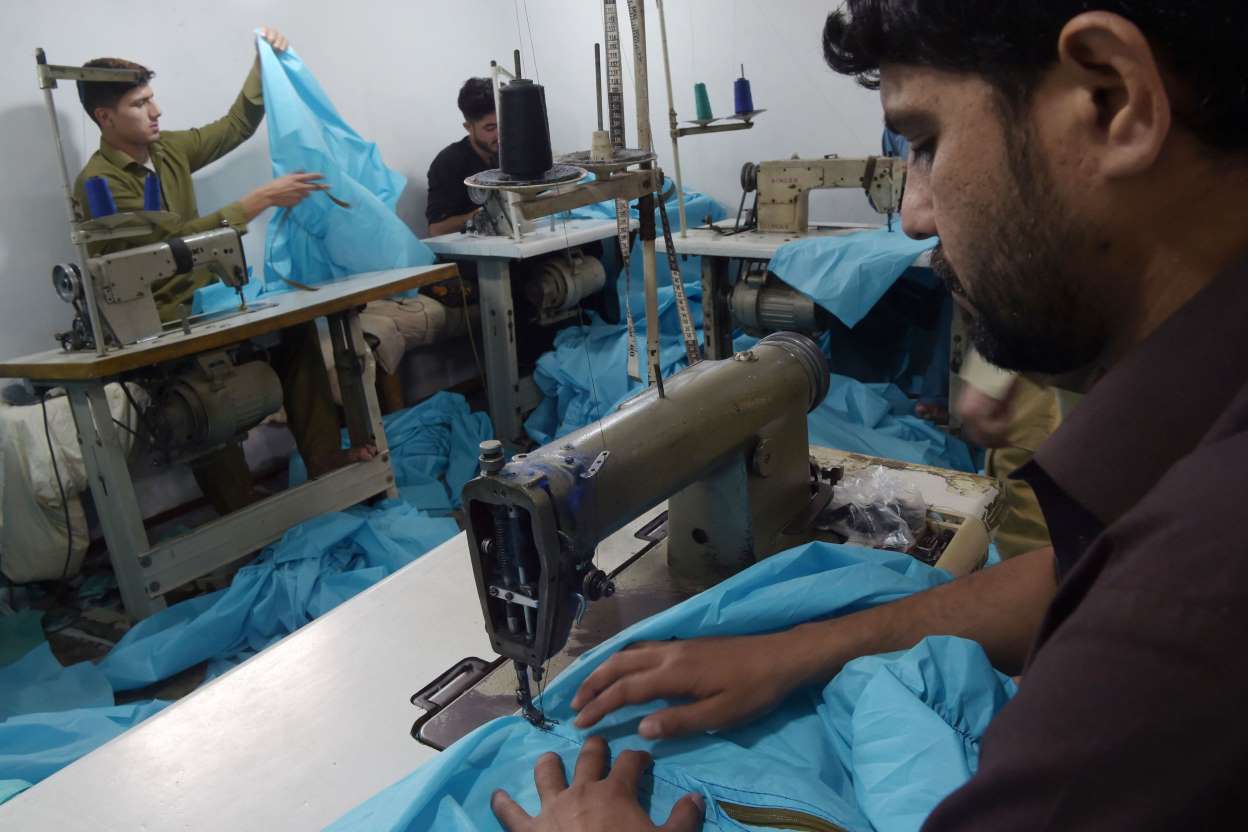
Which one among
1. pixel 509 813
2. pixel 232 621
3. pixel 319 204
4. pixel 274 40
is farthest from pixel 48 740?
pixel 274 40

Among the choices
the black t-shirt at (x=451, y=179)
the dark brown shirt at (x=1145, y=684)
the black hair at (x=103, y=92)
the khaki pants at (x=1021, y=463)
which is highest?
the black hair at (x=103, y=92)

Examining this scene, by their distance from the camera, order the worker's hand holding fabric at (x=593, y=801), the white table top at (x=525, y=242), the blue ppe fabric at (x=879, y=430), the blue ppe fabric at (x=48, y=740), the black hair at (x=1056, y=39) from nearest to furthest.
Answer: the black hair at (x=1056, y=39), the worker's hand holding fabric at (x=593, y=801), the blue ppe fabric at (x=48, y=740), the blue ppe fabric at (x=879, y=430), the white table top at (x=525, y=242)

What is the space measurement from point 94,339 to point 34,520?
0.79m

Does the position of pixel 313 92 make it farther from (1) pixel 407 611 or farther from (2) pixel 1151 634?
(2) pixel 1151 634

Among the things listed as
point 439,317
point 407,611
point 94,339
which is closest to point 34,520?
point 94,339

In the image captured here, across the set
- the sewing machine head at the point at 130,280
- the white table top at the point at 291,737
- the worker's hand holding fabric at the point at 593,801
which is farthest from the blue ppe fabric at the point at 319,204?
the worker's hand holding fabric at the point at 593,801

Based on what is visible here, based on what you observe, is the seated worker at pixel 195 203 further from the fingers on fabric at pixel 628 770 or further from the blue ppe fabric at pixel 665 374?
the fingers on fabric at pixel 628 770

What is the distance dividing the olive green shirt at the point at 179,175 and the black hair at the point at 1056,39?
117 inches

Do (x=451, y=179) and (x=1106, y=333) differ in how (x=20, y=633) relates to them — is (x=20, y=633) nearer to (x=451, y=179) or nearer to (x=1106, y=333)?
(x=451, y=179)

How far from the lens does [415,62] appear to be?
494cm

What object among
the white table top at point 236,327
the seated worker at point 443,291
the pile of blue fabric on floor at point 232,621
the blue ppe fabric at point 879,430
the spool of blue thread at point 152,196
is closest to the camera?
the pile of blue fabric on floor at point 232,621

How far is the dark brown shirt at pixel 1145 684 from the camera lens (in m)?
0.40

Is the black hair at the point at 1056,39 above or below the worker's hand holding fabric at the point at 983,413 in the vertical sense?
above

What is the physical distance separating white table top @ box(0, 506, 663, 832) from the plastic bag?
625 millimetres
